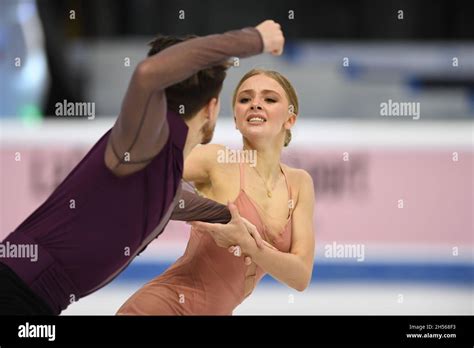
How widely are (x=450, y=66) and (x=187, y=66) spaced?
300 centimetres

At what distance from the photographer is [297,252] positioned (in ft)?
9.31

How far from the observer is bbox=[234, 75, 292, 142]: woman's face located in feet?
9.29

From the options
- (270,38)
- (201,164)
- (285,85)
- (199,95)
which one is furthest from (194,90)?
(285,85)

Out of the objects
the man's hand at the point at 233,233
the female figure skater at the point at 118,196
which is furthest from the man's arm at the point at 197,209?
the female figure skater at the point at 118,196

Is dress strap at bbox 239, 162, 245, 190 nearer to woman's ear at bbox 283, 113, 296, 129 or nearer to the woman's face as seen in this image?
the woman's face

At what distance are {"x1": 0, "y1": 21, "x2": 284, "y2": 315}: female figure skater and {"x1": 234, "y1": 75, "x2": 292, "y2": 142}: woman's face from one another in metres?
0.33

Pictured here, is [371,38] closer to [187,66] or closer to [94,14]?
[94,14]

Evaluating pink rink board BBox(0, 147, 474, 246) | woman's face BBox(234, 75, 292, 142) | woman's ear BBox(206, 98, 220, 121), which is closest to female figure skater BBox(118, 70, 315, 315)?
woman's face BBox(234, 75, 292, 142)

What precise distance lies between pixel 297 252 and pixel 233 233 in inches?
9.5

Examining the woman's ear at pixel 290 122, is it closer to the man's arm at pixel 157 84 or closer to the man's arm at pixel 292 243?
the man's arm at pixel 292 243

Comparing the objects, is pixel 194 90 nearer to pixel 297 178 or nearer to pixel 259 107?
pixel 259 107

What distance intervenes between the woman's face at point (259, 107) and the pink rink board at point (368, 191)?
151mm

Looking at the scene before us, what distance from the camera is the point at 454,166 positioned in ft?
12.5
